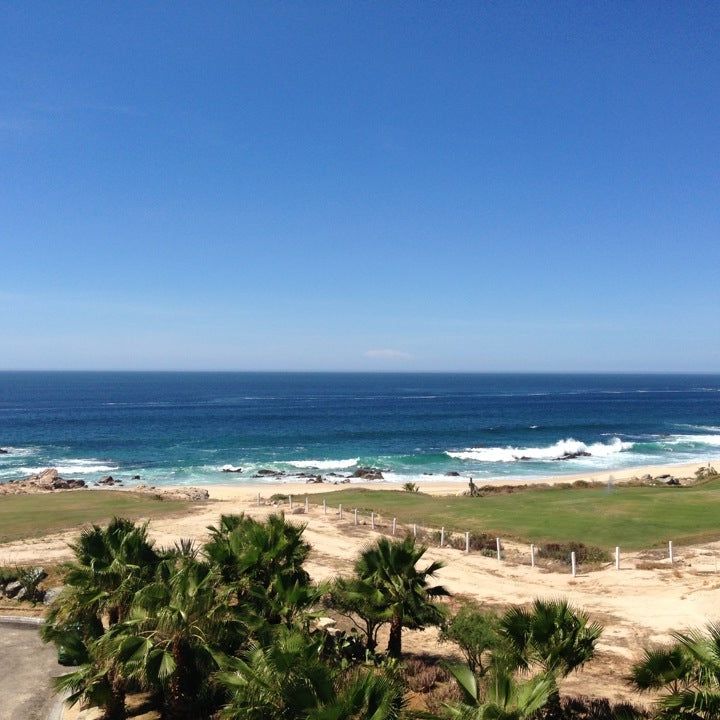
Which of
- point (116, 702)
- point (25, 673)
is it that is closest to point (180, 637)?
point (116, 702)

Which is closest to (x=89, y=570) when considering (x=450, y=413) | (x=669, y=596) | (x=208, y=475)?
(x=669, y=596)

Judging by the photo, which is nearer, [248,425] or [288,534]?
[288,534]

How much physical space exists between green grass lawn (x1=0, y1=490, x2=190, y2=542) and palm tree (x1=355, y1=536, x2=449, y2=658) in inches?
845

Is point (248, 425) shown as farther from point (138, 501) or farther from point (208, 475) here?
point (138, 501)

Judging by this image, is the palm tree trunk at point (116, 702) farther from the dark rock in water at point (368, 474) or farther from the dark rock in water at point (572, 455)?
the dark rock in water at point (572, 455)

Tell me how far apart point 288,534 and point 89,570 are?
4132 mm

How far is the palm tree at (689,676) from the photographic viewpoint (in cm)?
764

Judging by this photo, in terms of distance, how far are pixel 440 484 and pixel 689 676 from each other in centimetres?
4800

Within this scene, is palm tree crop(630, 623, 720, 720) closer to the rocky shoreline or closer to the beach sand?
the beach sand

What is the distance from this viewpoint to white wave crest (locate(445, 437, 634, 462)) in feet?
240

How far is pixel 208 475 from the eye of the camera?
204ft

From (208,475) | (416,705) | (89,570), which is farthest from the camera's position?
(208,475)

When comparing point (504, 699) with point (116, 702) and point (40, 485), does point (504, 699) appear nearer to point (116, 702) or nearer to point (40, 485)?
point (116, 702)

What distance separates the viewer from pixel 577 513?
99.3ft
